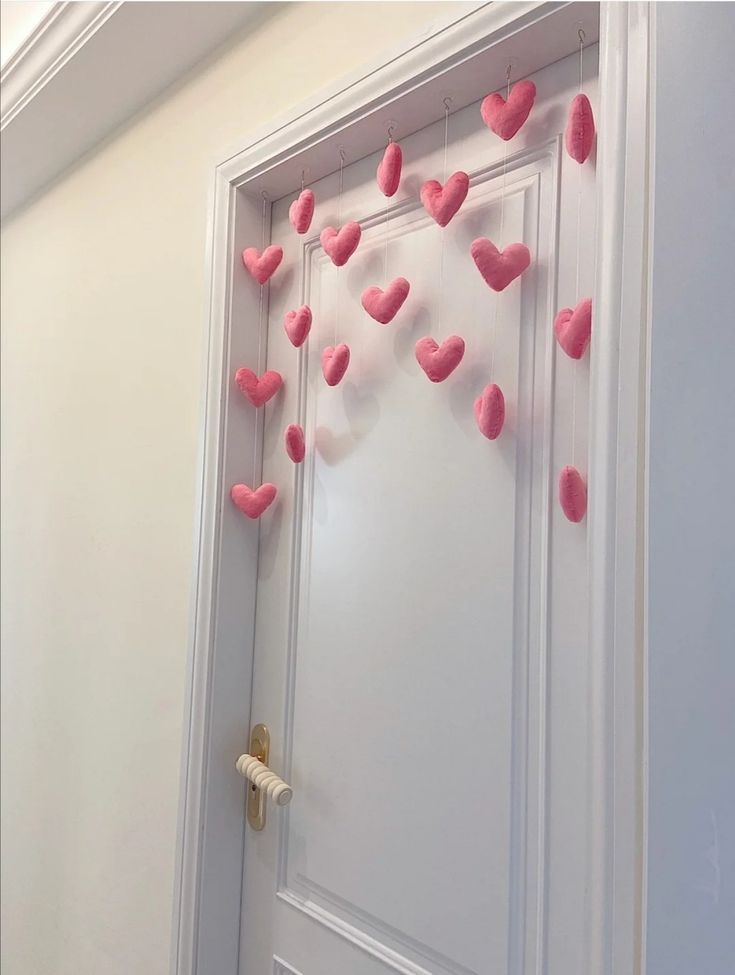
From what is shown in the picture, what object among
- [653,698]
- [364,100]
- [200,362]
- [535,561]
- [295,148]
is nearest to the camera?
[653,698]

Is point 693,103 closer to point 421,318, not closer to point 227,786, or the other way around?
point 421,318

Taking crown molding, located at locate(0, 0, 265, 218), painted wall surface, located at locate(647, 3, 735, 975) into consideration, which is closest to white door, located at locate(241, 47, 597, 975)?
painted wall surface, located at locate(647, 3, 735, 975)

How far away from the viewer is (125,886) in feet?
5.13

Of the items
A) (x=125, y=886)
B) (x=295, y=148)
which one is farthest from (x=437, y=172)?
(x=125, y=886)

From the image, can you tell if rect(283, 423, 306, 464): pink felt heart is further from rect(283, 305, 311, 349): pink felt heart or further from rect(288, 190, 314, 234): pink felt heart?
rect(288, 190, 314, 234): pink felt heart

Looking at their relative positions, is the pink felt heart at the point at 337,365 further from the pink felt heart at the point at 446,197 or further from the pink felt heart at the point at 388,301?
the pink felt heart at the point at 446,197

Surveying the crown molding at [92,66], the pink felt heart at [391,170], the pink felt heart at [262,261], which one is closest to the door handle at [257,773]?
the pink felt heart at [262,261]

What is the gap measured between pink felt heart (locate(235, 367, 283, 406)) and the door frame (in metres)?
0.04

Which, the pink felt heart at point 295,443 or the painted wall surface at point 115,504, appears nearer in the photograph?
the pink felt heart at point 295,443

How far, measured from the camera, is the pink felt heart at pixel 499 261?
103cm

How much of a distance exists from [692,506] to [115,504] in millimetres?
1308

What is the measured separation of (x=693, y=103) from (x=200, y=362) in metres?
0.97

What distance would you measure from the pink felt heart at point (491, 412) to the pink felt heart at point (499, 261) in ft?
0.47

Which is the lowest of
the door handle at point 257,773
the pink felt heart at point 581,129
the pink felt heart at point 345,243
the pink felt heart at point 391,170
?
the door handle at point 257,773
